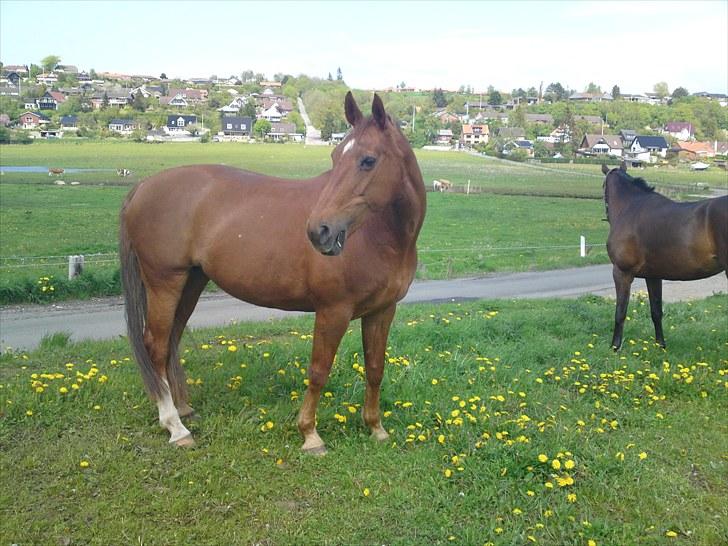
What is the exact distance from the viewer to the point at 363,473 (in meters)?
5.03

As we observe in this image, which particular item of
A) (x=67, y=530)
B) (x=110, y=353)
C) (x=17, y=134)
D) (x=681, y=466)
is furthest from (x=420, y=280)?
(x=17, y=134)

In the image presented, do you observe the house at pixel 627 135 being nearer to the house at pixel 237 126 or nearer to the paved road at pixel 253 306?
the paved road at pixel 253 306

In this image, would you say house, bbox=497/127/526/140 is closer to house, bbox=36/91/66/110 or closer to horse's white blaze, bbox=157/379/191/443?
house, bbox=36/91/66/110

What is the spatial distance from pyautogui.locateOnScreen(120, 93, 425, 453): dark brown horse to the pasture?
31.3 ft

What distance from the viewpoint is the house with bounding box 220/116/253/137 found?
156ft

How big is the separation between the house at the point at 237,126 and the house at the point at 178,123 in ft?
7.99

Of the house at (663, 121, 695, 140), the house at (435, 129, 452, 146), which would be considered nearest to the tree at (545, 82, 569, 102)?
the house at (435, 129, 452, 146)

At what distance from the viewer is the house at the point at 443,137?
52781 millimetres

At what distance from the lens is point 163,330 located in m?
5.74

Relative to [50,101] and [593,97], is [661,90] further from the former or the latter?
[50,101]

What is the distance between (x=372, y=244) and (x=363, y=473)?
1836 mm

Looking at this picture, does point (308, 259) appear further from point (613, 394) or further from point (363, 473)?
point (613, 394)

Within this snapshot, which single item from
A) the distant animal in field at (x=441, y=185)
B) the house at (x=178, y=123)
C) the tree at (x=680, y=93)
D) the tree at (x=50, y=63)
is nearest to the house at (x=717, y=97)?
A: the tree at (x=680, y=93)

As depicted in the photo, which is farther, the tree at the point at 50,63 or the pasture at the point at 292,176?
the tree at the point at 50,63
